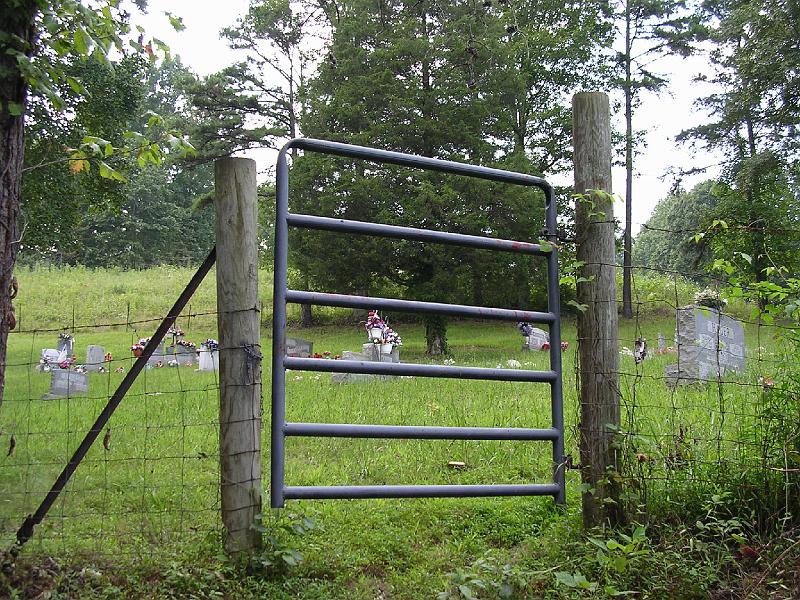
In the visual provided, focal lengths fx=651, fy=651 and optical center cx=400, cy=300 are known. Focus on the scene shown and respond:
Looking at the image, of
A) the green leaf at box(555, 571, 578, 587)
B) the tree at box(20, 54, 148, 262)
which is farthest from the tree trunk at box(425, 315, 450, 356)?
the green leaf at box(555, 571, 578, 587)

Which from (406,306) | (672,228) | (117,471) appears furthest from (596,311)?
(672,228)

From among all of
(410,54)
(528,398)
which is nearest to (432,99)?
(410,54)

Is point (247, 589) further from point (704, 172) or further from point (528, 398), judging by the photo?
point (704, 172)

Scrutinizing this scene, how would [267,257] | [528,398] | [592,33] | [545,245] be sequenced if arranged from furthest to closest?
[267,257] → [592,33] → [528,398] → [545,245]

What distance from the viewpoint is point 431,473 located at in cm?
463

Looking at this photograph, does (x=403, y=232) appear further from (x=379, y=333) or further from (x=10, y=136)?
(x=379, y=333)

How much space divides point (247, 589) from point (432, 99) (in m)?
15.7

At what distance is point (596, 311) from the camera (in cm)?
347

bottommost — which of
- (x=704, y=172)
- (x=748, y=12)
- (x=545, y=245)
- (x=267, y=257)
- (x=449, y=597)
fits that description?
(x=449, y=597)

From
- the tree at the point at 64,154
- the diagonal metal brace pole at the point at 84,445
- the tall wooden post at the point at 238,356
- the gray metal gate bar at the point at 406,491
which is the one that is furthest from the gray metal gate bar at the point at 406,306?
the tree at the point at 64,154

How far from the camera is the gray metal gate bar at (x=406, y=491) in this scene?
3037 millimetres

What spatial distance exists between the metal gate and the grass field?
234 mm

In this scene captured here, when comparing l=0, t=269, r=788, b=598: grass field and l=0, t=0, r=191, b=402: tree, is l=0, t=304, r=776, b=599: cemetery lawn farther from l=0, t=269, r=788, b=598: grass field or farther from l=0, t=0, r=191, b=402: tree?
l=0, t=0, r=191, b=402: tree

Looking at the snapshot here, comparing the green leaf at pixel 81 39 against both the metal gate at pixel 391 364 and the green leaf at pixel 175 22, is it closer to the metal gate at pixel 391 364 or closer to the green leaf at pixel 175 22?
the green leaf at pixel 175 22
